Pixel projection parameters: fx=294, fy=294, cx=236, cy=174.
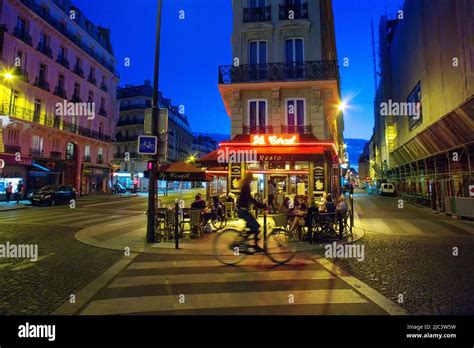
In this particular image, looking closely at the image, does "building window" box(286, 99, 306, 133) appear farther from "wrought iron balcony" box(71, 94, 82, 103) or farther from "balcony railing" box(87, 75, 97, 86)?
"balcony railing" box(87, 75, 97, 86)

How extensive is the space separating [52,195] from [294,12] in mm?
22314

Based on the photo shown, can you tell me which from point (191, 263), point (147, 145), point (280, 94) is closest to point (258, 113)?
point (280, 94)

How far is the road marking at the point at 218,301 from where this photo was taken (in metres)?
4.27

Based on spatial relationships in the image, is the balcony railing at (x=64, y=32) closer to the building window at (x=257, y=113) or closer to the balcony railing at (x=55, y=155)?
the balcony railing at (x=55, y=155)

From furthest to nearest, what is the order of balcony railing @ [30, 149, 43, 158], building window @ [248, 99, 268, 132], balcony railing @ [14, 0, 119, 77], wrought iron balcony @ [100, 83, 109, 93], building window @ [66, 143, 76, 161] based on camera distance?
1. wrought iron balcony @ [100, 83, 109, 93]
2. building window @ [66, 143, 76, 161]
3. balcony railing @ [30, 149, 43, 158]
4. balcony railing @ [14, 0, 119, 77]
5. building window @ [248, 99, 268, 132]

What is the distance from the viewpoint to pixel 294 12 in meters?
18.1

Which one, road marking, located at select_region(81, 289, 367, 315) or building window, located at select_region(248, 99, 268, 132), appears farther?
building window, located at select_region(248, 99, 268, 132)

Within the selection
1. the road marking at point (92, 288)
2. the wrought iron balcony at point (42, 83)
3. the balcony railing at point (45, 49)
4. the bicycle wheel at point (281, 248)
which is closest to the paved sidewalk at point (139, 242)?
the bicycle wheel at point (281, 248)

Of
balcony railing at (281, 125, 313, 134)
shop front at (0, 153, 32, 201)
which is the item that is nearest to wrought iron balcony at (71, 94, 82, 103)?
shop front at (0, 153, 32, 201)

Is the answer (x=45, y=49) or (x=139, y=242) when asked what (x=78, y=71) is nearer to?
(x=45, y=49)

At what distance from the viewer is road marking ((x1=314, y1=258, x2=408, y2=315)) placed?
4.21m

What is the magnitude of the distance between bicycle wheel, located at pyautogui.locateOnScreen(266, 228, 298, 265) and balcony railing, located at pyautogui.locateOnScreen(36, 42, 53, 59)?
3198cm
